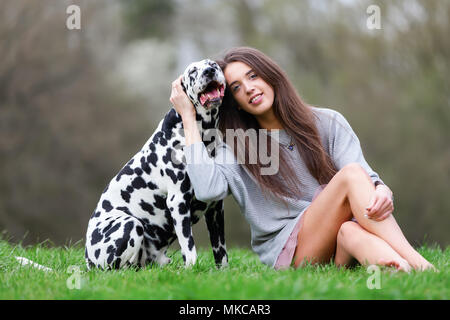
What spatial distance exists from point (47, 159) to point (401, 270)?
393 inches

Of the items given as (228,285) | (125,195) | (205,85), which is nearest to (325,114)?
(205,85)

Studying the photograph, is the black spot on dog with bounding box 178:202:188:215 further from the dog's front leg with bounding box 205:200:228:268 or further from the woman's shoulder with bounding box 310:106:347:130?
the woman's shoulder with bounding box 310:106:347:130

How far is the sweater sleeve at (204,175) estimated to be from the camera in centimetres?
344

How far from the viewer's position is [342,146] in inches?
148

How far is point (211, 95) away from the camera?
11.9 ft

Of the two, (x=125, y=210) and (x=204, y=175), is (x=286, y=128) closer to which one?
(x=204, y=175)

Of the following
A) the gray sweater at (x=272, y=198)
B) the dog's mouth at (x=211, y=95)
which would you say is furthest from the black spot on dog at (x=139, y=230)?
the dog's mouth at (x=211, y=95)

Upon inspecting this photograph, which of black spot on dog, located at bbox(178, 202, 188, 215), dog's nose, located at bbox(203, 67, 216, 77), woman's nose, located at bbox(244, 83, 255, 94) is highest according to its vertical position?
dog's nose, located at bbox(203, 67, 216, 77)

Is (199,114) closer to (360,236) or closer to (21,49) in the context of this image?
(360,236)

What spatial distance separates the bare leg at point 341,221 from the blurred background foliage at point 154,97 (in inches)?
275

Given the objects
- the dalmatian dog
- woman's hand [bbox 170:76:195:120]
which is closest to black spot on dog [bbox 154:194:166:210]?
the dalmatian dog

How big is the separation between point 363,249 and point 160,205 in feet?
4.63

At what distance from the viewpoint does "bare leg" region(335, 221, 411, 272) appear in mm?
3100

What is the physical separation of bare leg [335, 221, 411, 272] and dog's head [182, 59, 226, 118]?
1.21 meters
